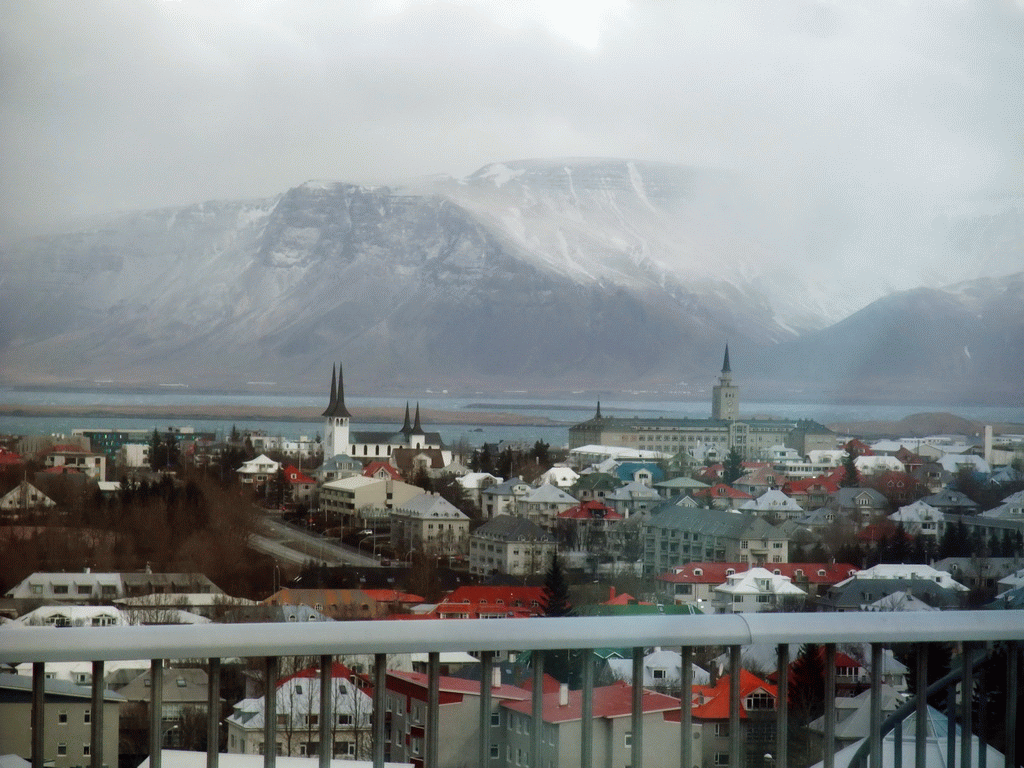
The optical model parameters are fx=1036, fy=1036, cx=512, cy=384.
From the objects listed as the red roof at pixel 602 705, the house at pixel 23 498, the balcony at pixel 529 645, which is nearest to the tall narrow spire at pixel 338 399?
the house at pixel 23 498

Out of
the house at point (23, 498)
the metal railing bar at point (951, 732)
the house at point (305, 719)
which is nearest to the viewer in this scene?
the metal railing bar at point (951, 732)

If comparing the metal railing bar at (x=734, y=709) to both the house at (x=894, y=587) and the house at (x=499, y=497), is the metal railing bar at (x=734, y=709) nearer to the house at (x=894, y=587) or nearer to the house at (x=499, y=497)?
the house at (x=499, y=497)

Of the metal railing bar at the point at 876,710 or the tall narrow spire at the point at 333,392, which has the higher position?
the tall narrow spire at the point at 333,392

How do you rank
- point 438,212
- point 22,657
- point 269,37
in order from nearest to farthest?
point 22,657
point 269,37
point 438,212

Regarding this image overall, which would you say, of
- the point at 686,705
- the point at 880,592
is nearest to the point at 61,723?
the point at 686,705

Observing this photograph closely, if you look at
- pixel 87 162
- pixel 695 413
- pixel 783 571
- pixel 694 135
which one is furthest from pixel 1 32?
pixel 783 571

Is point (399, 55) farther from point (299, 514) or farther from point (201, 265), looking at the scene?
point (299, 514)
